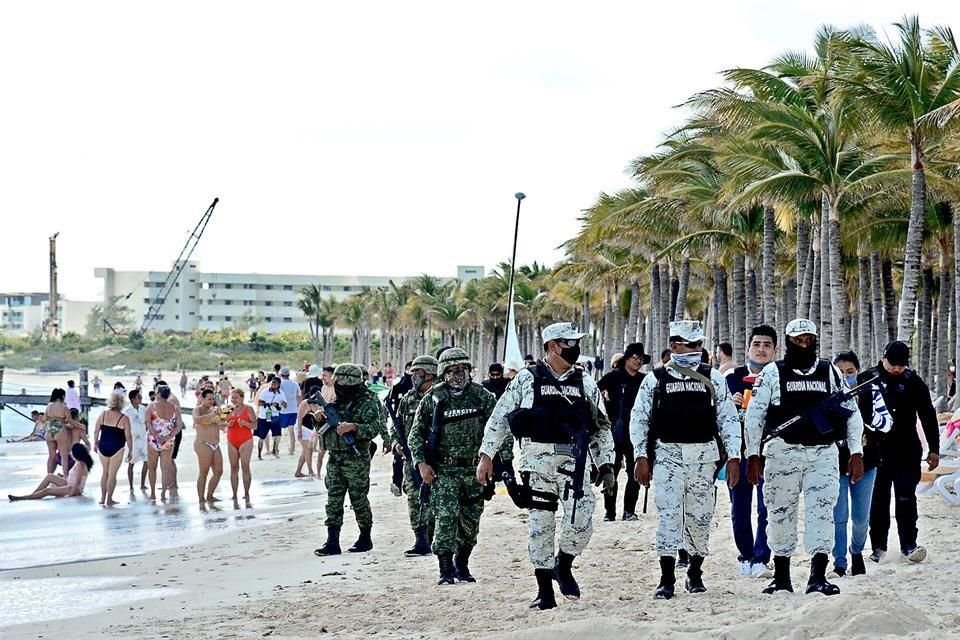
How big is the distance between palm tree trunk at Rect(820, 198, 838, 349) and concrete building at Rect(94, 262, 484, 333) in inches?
4946

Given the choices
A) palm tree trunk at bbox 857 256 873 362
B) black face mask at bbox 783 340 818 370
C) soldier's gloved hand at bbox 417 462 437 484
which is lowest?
soldier's gloved hand at bbox 417 462 437 484

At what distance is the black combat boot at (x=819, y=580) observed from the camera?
7.77 m

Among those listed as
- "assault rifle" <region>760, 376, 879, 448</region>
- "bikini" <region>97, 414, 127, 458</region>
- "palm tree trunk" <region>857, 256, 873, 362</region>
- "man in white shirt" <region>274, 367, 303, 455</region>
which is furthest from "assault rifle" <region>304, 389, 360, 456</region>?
"palm tree trunk" <region>857, 256, 873, 362</region>

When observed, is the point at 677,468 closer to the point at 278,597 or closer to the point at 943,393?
the point at 278,597

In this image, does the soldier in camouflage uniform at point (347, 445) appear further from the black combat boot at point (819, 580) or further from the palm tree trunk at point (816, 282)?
the palm tree trunk at point (816, 282)

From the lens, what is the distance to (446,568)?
9.27 meters

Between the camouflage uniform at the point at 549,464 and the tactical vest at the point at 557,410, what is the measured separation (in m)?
0.04

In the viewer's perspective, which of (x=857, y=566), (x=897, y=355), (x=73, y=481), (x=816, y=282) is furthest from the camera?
(x=816, y=282)

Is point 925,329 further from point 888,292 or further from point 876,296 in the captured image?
point 876,296

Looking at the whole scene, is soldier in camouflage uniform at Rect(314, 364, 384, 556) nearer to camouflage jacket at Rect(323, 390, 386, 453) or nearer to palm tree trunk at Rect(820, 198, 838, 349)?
camouflage jacket at Rect(323, 390, 386, 453)

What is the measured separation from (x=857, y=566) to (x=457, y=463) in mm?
2933

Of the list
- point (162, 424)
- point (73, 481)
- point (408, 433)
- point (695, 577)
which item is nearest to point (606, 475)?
point (695, 577)

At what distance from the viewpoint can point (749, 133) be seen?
28.4m

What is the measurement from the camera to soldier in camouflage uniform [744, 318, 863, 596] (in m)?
7.87
